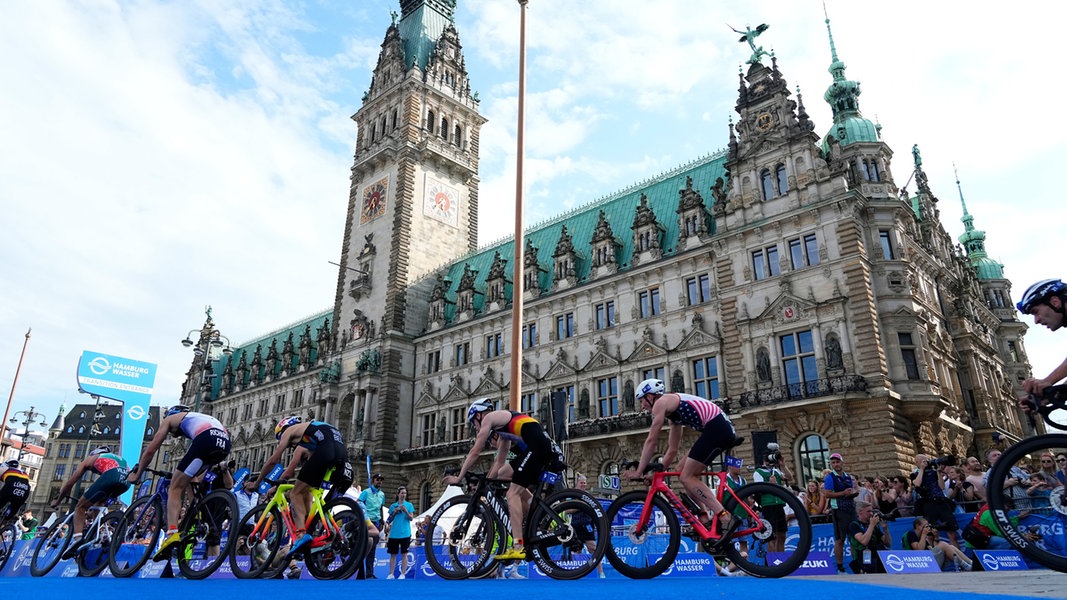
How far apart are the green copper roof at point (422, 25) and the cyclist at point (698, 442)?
57.8m

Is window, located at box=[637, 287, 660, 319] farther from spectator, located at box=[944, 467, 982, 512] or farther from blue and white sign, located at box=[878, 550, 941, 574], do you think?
blue and white sign, located at box=[878, 550, 941, 574]

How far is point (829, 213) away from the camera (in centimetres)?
3083

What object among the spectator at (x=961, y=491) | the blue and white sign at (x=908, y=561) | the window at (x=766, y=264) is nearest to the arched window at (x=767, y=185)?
the window at (x=766, y=264)

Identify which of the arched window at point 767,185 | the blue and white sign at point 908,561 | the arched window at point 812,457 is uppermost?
the arched window at point 767,185

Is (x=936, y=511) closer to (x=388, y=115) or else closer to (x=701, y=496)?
(x=701, y=496)

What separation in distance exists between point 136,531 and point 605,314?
31.3m

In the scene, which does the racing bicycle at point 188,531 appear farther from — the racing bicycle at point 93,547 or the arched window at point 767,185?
the arched window at point 767,185

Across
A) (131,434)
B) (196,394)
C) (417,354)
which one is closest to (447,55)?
(417,354)

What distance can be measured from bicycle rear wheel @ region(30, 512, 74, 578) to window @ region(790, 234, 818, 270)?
1135 inches

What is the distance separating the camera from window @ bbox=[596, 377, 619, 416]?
122 feet

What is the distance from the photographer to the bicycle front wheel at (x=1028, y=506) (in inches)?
203

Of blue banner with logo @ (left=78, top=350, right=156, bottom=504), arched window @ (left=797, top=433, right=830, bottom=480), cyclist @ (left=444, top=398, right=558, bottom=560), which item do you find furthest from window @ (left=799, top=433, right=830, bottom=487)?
blue banner with logo @ (left=78, top=350, right=156, bottom=504)

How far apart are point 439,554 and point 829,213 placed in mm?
27801

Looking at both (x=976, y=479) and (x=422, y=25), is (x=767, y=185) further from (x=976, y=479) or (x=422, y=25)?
(x=422, y=25)
